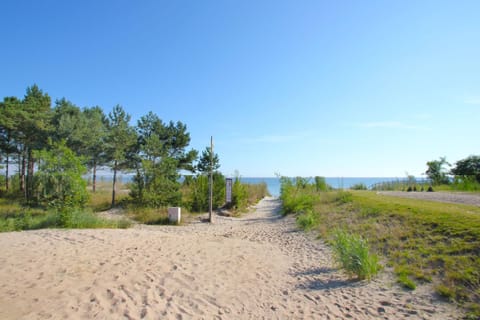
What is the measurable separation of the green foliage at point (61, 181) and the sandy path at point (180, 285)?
127 inches

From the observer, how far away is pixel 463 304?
11.3ft

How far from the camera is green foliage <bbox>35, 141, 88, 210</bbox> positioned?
32.4ft

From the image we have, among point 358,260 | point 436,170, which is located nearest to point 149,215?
point 358,260

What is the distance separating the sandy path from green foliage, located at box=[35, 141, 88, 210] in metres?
3.22

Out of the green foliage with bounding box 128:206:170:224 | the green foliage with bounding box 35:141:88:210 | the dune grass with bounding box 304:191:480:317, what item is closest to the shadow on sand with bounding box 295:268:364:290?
the dune grass with bounding box 304:191:480:317

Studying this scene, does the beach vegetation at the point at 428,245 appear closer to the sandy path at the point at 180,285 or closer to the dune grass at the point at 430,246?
the dune grass at the point at 430,246

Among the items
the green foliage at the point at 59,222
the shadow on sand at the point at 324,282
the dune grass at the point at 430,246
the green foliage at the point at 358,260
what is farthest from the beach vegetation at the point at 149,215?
the green foliage at the point at 358,260

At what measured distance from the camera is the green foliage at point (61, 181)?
988 cm

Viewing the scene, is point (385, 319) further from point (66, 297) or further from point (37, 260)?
point (37, 260)

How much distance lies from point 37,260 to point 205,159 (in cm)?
1677

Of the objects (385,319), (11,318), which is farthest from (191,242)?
(385,319)

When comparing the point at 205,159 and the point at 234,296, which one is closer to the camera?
the point at 234,296

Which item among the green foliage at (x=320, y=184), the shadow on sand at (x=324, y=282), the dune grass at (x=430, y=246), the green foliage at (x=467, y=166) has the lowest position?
Result: the shadow on sand at (x=324, y=282)

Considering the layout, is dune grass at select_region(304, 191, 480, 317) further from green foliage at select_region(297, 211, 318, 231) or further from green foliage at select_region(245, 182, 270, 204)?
green foliage at select_region(245, 182, 270, 204)
